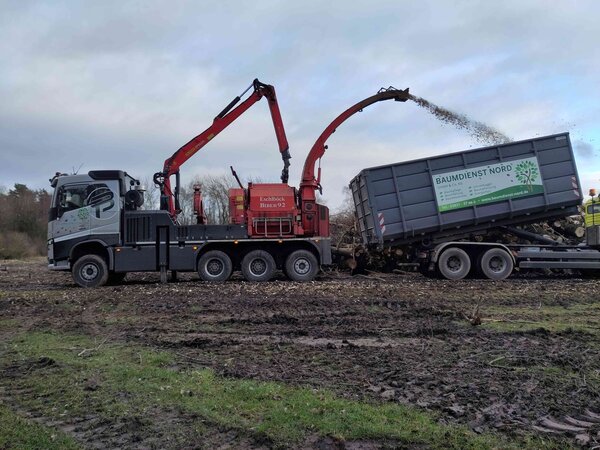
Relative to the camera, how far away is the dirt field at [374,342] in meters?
4.20

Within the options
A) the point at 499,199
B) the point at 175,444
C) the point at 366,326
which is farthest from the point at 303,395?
the point at 499,199

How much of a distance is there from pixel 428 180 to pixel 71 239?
10245mm

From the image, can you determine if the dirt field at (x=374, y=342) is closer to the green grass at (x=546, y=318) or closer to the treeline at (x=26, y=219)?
the green grass at (x=546, y=318)

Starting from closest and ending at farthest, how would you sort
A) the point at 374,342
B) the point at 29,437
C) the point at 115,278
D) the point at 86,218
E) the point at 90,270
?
the point at 29,437, the point at 374,342, the point at 86,218, the point at 90,270, the point at 115,278

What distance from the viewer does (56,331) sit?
27.2 feet

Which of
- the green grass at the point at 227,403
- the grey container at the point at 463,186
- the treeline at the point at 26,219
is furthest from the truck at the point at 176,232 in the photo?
the treeline at the point at 26,219

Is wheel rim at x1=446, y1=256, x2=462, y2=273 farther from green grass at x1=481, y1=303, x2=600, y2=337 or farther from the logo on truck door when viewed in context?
green grass at x1=481, y1=303, x2=600, y2=337

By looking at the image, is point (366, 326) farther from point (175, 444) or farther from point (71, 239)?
point (71, 239)

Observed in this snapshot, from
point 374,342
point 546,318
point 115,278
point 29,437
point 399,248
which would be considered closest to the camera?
point 29,437

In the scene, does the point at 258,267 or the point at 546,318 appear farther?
the point at 258,267

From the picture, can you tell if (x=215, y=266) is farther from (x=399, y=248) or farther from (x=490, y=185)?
(x=490, y=185)

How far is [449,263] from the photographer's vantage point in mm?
15148

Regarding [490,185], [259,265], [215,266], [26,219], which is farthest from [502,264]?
[26,219]

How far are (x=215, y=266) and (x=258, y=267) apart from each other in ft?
4.11
